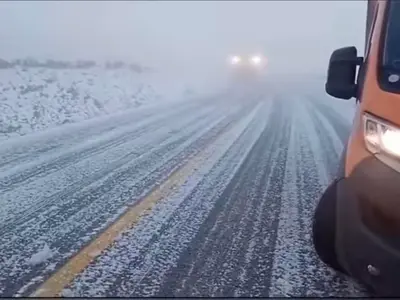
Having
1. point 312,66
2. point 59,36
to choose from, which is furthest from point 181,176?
point 312,66

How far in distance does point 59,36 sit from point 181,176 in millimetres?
28337

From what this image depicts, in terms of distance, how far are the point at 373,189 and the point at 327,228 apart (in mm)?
696

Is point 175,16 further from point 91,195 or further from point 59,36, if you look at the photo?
point 91,195

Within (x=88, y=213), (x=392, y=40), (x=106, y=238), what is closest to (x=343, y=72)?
(x=392, y=40)

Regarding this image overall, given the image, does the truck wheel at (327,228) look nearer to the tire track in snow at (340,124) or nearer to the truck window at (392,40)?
the truck window at (392,40)

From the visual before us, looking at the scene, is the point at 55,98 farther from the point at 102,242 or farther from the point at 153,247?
the point at 153,247

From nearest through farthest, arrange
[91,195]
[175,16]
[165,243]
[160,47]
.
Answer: [165,243], [91,195], [160,47], [175,16]

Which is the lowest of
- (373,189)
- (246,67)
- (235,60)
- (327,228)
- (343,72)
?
(246,67)

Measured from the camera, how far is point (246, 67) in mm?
38000

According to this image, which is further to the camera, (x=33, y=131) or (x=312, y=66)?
(x=312, y=66)

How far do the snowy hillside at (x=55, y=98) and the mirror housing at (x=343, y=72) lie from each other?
20.6 feet

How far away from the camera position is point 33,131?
9.34 metres

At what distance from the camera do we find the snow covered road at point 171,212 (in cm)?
325

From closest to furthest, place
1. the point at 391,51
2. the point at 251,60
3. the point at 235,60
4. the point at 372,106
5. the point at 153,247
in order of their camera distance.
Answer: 1. the point at 372,106
2. the point at 391,51
3. the point at 153,247
4. the point at 251,60
5. the point at 235,60
